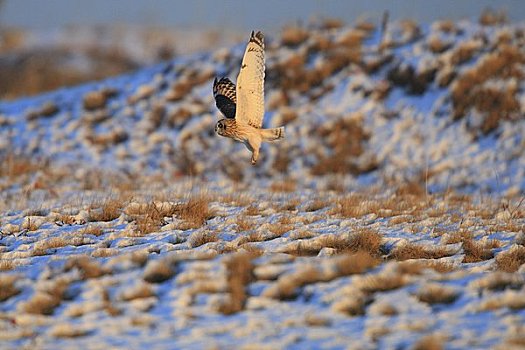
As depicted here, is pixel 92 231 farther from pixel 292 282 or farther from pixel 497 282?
pixel 497 282

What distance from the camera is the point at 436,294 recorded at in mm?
4691

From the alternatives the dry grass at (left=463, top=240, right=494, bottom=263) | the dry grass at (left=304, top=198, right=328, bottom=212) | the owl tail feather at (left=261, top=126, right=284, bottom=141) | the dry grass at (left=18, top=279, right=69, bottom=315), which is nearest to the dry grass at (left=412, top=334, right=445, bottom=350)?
the dry grass at (left=463, top=240, right=494, bottom=263)

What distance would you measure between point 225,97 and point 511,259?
4265 mm

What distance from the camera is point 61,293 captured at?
16.2 ft

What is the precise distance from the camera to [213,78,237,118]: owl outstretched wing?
880 cm

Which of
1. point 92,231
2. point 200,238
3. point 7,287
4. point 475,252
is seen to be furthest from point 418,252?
point 7,287

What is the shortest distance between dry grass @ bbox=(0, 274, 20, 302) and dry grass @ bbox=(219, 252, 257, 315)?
→ 154 centimetres

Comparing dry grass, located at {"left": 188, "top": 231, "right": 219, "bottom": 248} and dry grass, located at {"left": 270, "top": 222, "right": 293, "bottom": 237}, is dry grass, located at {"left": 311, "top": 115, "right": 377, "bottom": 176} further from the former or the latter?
dry grass, located at {"left": 188, "top": 231, "right": 219, "bottom": 248}

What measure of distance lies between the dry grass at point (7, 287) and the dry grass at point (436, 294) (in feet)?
9.35

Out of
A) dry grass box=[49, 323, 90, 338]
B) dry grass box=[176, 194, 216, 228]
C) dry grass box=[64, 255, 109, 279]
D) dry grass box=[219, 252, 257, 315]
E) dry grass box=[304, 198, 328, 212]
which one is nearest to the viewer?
dry grass box=[49, 323, 90, 338]

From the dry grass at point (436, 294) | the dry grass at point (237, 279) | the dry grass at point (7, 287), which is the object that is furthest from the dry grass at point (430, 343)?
the dry grass at point (7, 287)

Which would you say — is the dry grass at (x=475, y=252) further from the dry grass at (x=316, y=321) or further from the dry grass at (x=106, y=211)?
the dry grass at (x=106, y=211)

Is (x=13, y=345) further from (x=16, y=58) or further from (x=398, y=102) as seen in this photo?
(x=16, y=58)

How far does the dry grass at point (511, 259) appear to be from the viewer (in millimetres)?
5781
